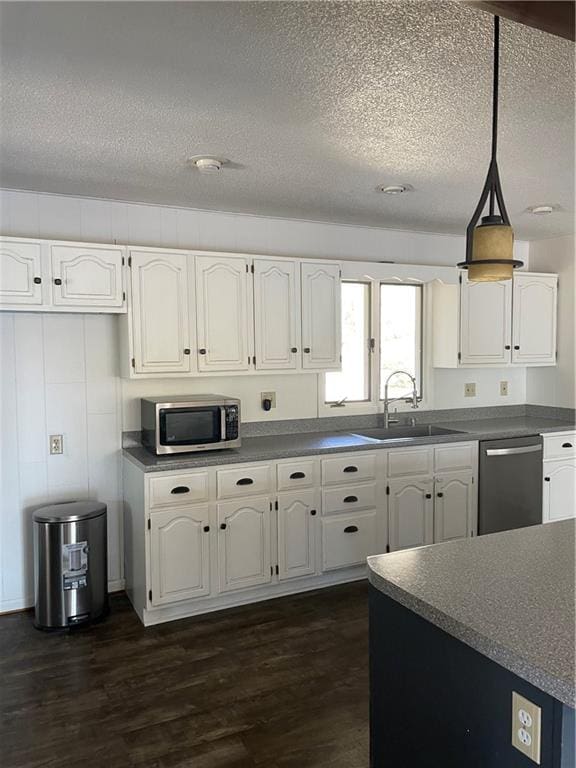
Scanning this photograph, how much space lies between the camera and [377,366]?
175 inches

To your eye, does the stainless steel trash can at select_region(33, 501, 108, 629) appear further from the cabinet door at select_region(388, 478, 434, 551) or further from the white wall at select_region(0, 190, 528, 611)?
the cabinet door at select_region(388, 478, 434, 551)

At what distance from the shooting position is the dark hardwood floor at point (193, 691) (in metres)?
2.26

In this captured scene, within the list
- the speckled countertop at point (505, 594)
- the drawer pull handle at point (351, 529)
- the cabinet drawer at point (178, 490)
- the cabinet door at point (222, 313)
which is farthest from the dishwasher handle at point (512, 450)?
the speckled countertop at point (505, 594)

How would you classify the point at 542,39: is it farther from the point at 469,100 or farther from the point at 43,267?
the point at 43,267

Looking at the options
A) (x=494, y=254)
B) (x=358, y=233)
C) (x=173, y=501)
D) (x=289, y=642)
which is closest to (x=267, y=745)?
(x=289, y=642)

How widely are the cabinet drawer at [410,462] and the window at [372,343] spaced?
622 millimetres

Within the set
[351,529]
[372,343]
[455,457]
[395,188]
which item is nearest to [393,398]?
[372,343]

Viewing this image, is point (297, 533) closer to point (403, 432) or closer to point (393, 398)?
point (403, 432)

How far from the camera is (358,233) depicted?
14.4 feet

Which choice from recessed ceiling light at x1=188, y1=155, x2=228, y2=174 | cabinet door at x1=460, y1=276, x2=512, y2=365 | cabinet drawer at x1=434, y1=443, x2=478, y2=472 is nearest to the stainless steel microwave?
recessed ceiling light at x1=188, y1=155, x2=228, y2=174

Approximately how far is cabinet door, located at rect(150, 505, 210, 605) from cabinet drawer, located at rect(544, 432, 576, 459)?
2612mm

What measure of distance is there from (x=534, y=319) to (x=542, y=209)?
1.17 m

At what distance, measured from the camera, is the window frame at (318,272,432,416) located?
4301 mm

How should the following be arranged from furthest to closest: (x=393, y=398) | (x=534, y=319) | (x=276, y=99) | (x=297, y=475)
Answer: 1. (x=534, y=319)
2. (x=393, y=398)
3. (x=297, y=475)
4. (x=276, y=99)
